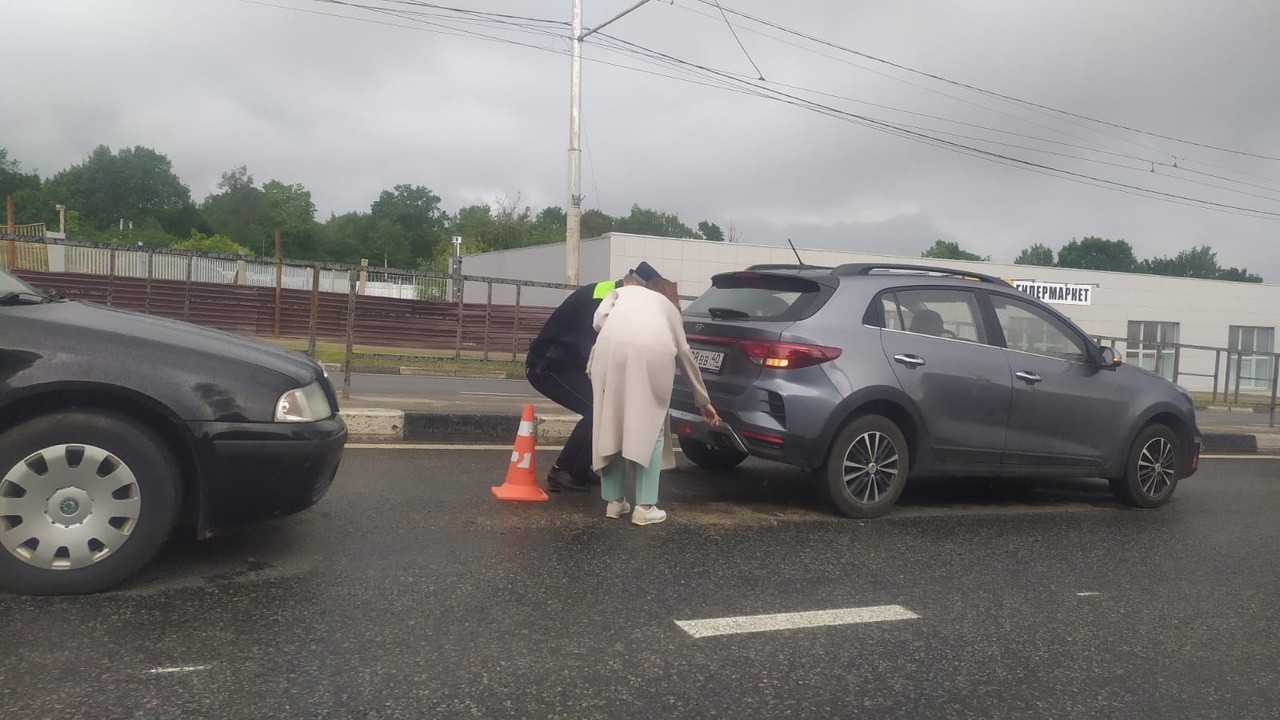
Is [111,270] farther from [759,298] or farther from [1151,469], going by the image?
[1151,469]

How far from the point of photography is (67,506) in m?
3.76

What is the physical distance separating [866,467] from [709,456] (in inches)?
72.1

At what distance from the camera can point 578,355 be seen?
246 inches

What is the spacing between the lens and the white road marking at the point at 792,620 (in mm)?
3893

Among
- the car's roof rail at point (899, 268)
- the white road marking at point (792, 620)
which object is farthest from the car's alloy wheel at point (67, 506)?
the car's roof rail at point (899, 268)

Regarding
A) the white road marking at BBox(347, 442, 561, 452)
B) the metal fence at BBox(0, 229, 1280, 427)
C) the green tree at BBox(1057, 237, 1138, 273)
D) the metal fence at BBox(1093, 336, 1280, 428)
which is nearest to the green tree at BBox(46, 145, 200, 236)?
the metal fence at BBox(0, 229, 1280, 427)

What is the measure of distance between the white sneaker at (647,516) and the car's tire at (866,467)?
1111mm

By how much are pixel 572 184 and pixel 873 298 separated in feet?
54.5

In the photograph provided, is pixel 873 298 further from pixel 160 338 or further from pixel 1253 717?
pixel 160 338

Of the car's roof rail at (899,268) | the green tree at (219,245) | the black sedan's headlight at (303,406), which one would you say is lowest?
the black sedan's headlight at (303,406)

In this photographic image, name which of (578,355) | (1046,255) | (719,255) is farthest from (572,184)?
(1046,255)

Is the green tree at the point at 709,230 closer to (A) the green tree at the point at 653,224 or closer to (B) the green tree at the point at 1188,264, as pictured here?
(A) the green tree at the point at 653,224

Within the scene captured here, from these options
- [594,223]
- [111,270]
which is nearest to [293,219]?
[594,223]

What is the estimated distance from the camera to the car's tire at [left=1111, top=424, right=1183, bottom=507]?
7.29m
